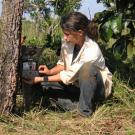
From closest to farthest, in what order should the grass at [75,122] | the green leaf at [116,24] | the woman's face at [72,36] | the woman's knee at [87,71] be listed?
the green leaf at [116,24]
the grass at [75,122]
the woman's knee at [87,71]
the woman's face at [72,36]

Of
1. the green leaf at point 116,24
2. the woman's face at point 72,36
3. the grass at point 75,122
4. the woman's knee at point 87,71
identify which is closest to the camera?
the green leaf at point 116,24

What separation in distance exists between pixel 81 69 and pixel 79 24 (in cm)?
45

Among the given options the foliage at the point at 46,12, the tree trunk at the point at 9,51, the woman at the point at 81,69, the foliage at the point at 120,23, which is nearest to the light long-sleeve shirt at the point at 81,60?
the woman at the point at 81,69

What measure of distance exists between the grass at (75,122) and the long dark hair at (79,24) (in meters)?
0.74

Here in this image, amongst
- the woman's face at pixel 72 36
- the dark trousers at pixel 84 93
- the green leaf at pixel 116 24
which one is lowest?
the dark trousers at pixel 84 93

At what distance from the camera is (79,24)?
14.2ft

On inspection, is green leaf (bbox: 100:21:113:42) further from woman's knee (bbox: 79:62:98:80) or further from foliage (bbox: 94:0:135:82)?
woman's knee (bbox: 79:62:98:80)

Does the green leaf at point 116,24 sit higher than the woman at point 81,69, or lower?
higher

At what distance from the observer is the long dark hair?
429cm

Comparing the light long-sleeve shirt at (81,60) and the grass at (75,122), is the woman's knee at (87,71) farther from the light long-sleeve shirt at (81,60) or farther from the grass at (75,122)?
the grass at (75,122)

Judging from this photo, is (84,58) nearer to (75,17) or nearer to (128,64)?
(75,17)

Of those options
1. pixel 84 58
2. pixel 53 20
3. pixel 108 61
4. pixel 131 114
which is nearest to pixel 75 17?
pixel 84 58

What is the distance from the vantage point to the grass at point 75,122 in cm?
387

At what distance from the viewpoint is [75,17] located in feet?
14.3
